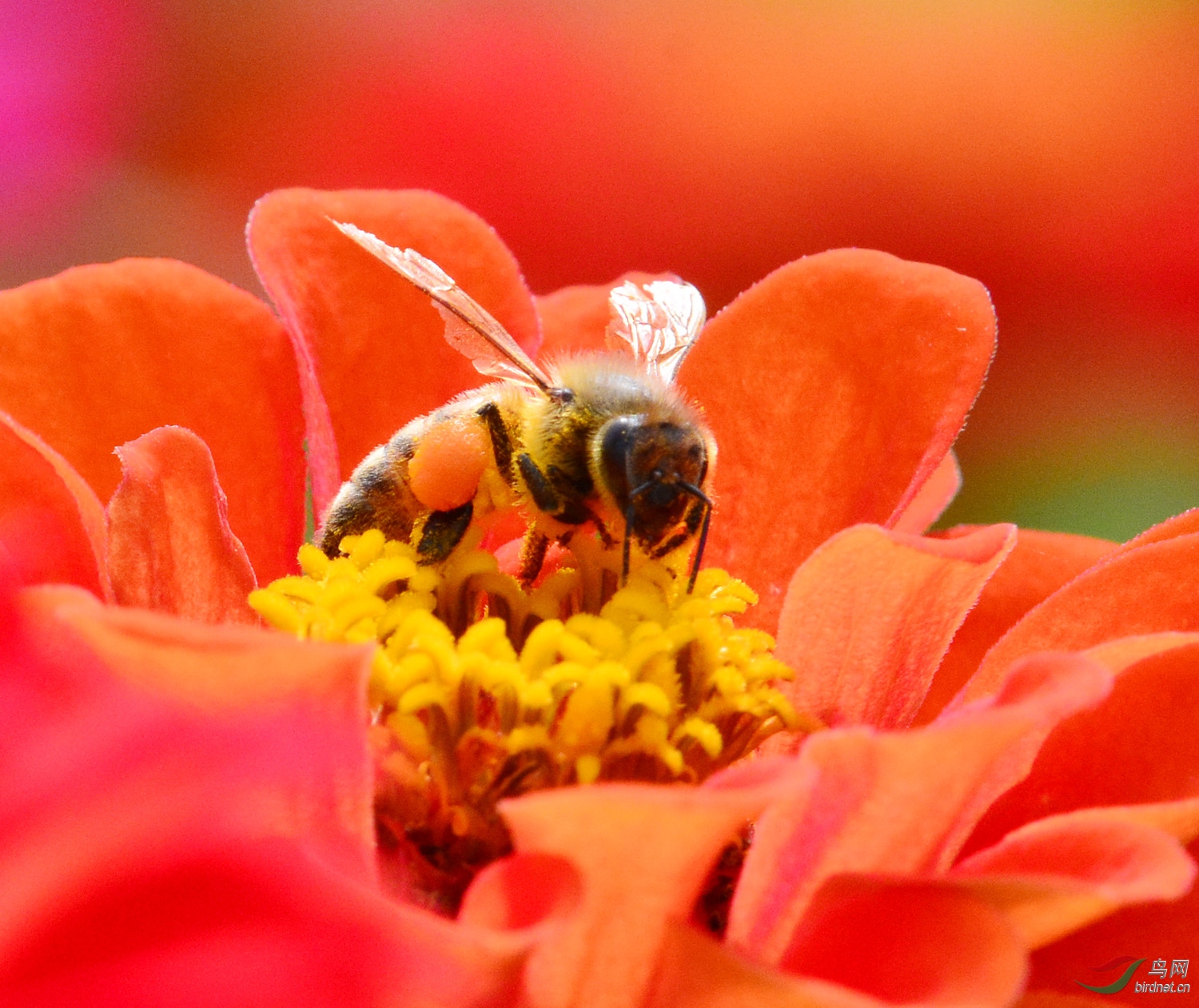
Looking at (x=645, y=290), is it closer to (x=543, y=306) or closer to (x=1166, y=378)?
(x=543, y=306)

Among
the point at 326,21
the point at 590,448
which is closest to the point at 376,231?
the point at 590,448

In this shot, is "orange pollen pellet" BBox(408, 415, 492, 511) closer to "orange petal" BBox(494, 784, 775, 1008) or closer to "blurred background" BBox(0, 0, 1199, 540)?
"orange petal" BBox(494, 784, 775, 1008)

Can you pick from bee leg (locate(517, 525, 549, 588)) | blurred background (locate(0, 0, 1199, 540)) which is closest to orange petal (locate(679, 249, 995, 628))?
bee leg (locate(517, 525, 549, 588))

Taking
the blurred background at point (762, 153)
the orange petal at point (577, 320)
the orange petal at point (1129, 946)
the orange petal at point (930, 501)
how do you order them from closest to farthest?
the orange petal at point (1129, 946) → the orange petal at point (930, 501) → the orange petal at point (577, 320) → the blurred background at point (762, 153)

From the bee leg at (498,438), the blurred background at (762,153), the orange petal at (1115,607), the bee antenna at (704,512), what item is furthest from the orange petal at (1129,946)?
the blurred background at (762,153)

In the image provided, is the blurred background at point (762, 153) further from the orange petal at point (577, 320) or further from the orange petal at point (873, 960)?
the orange petal at point (873, 960)

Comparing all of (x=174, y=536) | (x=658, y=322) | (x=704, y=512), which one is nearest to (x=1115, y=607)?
(x=704, y=512)
